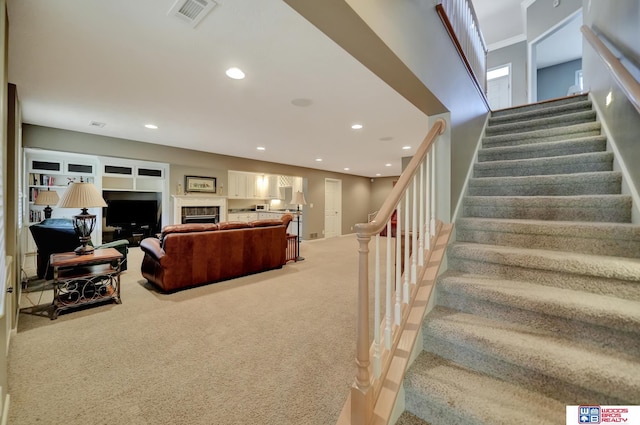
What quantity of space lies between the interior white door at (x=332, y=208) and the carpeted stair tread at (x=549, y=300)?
23.7 ft

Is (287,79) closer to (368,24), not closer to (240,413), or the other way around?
(368,24)

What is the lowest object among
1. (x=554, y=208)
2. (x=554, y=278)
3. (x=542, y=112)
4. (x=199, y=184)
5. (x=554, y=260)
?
(x=554, y=278)

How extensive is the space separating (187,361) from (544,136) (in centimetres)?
399

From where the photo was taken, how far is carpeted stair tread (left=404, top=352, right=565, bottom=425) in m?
1.09

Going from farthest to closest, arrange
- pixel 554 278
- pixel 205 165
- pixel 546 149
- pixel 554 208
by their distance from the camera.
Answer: pixel 205 165
pixel 546 149
pixel 554 208
pixel 554 278

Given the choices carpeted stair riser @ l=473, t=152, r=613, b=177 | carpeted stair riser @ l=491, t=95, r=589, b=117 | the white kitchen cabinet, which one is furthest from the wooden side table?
carpeted stair riser @ l=491, t=95, r=589, b=117

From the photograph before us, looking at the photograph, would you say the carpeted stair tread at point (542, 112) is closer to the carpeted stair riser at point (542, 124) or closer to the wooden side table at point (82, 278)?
the carpeted stair riser at point (542, 124)

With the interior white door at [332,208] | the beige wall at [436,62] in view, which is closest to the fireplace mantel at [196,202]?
the interior white door at [332,208]

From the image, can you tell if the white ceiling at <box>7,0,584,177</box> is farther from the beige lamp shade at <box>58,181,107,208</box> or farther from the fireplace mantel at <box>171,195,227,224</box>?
the fireplace mantel at <box>171,195,227,224</box>

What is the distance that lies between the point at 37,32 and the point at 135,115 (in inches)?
68.0

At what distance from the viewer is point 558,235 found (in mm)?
1761

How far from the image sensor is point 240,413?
1441mm

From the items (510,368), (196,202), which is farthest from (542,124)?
(196,202)

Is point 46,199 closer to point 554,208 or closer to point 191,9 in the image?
point 191,9
